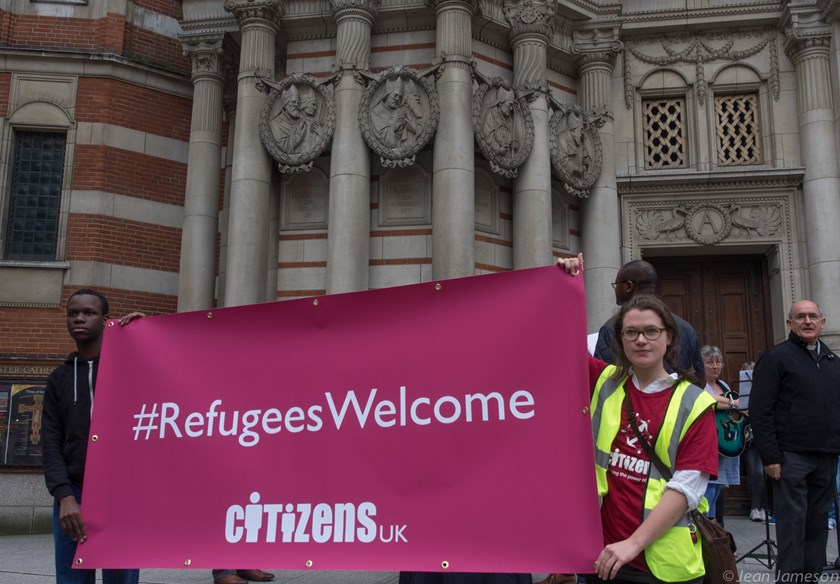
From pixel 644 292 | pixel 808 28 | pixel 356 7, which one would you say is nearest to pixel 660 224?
pixel 808 28

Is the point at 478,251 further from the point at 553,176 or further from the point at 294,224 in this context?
the point at 294,224

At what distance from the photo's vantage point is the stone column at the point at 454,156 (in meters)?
10.2

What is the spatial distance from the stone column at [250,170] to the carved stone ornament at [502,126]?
3.35m

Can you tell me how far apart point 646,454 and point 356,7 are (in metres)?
9.49

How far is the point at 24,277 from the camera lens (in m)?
11.9

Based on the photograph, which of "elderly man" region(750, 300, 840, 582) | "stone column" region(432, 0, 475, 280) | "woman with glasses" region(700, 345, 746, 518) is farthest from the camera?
"stone column" region(432, 0, 475, 280)

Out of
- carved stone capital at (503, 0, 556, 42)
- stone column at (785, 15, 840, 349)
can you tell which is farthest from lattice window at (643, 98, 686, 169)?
carved stone capital at (503, 0, 556, 42)

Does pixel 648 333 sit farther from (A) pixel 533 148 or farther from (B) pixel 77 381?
(A) pixel 533 148

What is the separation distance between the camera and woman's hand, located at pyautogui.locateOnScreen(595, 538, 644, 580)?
2768mm

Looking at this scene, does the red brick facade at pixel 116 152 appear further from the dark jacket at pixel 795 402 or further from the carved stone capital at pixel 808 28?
the carved stone capital at pixel 808 28

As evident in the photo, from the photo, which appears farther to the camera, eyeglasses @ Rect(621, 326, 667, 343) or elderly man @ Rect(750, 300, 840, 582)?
elderly man @ Rect(750, 300, 840, 582)

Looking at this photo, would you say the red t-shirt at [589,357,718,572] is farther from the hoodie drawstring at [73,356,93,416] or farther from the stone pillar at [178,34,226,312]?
the stone pillar at [178,34,226,312]

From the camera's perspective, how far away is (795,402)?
549 cm

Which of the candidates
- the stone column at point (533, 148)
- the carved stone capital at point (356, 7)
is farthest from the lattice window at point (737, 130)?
the carved stone capital at point (356, 7)
